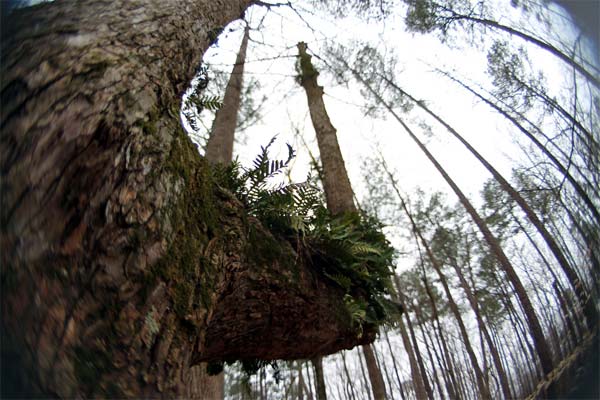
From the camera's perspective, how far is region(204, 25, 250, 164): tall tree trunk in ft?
Answer: 14.2

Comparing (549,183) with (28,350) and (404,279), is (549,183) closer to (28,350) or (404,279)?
(28,350)

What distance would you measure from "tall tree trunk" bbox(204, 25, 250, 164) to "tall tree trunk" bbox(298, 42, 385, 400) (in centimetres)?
103

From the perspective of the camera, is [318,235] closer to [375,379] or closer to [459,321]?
[375,379]

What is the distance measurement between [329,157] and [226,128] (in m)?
2.01

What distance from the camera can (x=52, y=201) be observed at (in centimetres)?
60

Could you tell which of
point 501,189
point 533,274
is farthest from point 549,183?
point 501,189

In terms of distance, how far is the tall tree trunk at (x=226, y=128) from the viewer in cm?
432

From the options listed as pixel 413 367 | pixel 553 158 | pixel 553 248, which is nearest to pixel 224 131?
pixel 553 158

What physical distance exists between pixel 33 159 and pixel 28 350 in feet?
1.11

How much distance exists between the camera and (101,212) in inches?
27.2

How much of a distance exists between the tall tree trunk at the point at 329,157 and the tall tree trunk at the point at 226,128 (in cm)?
103

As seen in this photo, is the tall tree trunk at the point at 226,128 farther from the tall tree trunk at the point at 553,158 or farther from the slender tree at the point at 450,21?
the tall tree trunk at the point at 553,158

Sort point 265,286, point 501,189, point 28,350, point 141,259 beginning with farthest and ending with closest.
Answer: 1. point 501,189
2. point 265,286
3. point 141,259
4. point 28,350

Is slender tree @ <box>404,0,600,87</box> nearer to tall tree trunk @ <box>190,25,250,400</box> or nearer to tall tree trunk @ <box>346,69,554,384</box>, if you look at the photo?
tall tree trunk @ <box>346,69,554,384</box>
